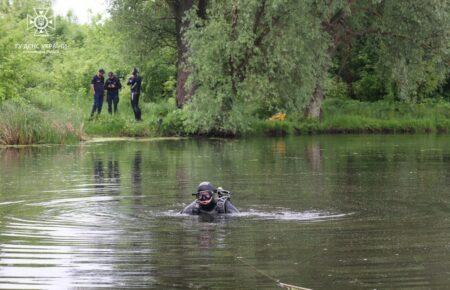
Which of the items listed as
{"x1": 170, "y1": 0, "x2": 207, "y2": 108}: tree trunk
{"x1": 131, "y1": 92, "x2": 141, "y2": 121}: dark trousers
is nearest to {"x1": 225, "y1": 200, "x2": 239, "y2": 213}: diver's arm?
{"x1": 131, "y1": 92, "x2": 141, "y2": 121}: dark trousers

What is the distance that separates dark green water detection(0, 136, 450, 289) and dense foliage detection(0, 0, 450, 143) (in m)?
12.2

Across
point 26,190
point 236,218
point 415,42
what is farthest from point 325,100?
point 236,218

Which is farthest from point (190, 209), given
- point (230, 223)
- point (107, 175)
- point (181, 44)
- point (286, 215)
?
point (181, 44)

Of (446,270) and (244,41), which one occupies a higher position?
(244,41)

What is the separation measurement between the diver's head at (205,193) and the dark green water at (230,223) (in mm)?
386

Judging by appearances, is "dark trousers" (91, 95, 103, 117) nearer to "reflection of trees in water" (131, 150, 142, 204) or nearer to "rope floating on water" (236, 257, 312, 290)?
"reflection of trees in water" (131, 150, 142, 204)

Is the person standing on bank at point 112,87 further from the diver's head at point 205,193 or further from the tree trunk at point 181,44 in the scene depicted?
the diver's head at point 205,193

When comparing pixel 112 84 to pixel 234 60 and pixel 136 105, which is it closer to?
pixel 136 105

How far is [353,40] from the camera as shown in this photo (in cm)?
5881

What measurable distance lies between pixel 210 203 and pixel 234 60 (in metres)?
29.9

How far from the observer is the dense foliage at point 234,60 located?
48562 millimetres

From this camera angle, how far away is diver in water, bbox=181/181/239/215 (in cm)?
1954

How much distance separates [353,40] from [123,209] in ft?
128

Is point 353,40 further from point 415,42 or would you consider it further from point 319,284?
point 319,284
